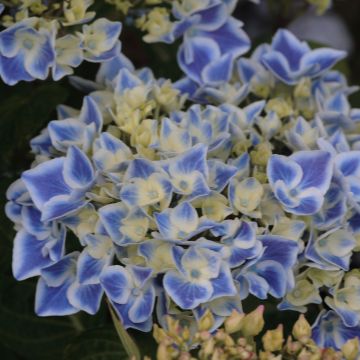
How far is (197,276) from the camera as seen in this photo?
0.84 meters

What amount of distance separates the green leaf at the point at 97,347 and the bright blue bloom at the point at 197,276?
171 mm

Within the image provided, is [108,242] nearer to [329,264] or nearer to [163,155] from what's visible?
[163,155]

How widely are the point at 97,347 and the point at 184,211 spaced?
218mm

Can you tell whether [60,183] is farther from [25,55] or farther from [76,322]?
[76,322]

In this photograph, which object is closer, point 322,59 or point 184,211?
point 184,211

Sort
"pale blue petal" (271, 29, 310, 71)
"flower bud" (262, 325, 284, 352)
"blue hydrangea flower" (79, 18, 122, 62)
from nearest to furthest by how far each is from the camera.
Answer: "flower bud" (262, 325, 284, 352)
"blue hydrangea flower" (79, 18, 122, 62)
"pale blue petal" (271, 29, 310, 71)

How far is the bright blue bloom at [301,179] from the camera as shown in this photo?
0.87 m

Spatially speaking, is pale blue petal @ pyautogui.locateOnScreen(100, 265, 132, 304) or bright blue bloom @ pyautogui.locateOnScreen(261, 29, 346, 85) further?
bright blue bloom @ pyautogui.locateOnScreen(261, 29, 346, 85)

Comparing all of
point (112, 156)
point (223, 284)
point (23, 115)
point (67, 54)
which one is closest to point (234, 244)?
point (223, 284)

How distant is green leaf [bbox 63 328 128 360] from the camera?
979 millimetres

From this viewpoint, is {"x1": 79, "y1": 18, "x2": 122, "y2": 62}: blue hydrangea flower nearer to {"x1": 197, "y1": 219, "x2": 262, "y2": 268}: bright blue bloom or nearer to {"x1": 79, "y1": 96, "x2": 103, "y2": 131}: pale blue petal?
{"x1": 79, "y1": 96, "x2": 103, "y2": 131}: pale blue petal

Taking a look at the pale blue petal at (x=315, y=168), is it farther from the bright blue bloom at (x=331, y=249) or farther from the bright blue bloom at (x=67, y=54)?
the bright blue bloom at (x=67, y=54)

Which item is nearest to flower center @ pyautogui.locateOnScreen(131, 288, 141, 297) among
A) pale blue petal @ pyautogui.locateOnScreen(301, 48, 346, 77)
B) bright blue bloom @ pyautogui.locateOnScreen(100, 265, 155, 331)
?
bright blue bloom @ pyautogui.locateOnScreen(100, 265, 155, 331)

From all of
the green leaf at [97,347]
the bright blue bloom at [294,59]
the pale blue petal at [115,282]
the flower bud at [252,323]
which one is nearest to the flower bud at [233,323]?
the flower bud at [252,323]
